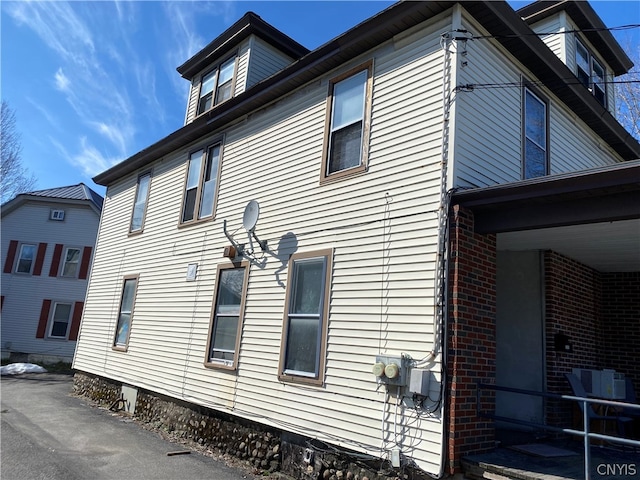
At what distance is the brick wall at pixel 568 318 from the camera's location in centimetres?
679

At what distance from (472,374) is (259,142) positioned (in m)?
5.83

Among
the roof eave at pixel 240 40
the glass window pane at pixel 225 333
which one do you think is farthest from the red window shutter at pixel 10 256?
the glass window pane at pixel 225 333

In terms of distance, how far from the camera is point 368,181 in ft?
21.7

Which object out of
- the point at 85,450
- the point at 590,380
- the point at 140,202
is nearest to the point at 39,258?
the point at 140,202

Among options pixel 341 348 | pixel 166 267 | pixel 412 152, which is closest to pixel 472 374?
pixel 341 348

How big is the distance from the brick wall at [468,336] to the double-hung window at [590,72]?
6389 mm

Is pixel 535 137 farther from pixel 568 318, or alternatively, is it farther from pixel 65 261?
pixel 65 261

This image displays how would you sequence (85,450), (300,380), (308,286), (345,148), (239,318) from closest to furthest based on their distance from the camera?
1. (300,380)
2. (308,286)
3. (345,148)
4. (85,450)
5. (239,318)

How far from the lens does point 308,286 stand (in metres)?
7.14

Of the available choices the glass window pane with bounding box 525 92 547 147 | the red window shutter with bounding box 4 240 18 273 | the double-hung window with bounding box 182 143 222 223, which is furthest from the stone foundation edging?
the red window shutter with bounding box 4 240 18 273

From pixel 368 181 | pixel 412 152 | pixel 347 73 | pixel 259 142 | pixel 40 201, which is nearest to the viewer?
pixel 412 152

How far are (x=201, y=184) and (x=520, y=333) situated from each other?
708cm

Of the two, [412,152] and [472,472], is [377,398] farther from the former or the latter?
[412,152]

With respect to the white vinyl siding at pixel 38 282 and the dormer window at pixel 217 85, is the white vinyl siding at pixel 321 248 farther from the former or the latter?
the white vinyl siding at pixel 38 282
